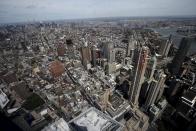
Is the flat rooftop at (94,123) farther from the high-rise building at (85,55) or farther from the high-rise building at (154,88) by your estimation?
the high-rise building at (85,55)

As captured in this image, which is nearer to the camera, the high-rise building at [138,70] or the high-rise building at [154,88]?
the high-rise building at [138,70]

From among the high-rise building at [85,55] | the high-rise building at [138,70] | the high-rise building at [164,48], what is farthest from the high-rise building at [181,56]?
the high-rise building at [85,55]

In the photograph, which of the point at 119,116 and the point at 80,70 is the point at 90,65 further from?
the point at 119,116

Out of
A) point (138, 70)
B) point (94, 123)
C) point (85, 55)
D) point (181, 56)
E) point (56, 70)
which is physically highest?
point (94, 123)

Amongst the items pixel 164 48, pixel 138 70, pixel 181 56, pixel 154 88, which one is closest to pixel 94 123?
pixel 138 70

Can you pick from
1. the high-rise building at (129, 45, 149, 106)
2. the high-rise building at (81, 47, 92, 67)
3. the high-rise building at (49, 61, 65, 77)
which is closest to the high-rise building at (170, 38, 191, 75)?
the high-rise building at (129, 45, 149, 106)

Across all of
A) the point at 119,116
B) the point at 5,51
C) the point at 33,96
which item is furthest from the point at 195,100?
the point at 5,51

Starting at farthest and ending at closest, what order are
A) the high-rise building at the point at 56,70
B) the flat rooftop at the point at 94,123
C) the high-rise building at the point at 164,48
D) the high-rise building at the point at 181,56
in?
the high-rise building at the point at 164,48
the high-rise building at the point at 56,70
the high-rise building at the point at 181,56
the flat rooftop at the point at 94,123

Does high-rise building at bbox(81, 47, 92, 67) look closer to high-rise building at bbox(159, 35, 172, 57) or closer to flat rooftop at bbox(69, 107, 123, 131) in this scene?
high-rise building at bbox(159, 35, 172, 57)

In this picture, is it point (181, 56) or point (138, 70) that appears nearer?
point (138, 70)

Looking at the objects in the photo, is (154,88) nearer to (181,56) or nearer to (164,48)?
(181,56)

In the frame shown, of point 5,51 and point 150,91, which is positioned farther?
point 5,51
